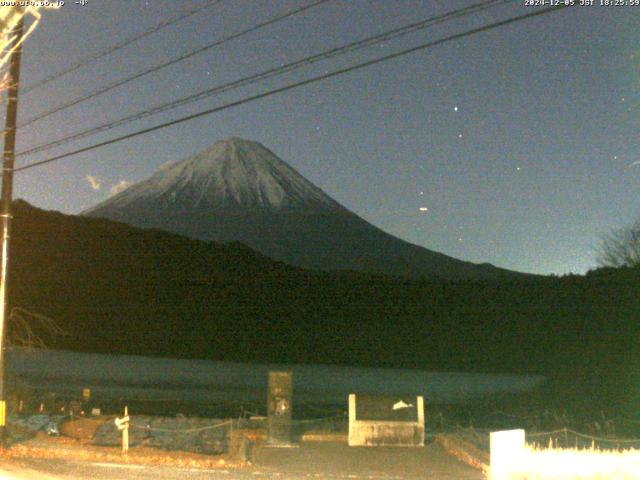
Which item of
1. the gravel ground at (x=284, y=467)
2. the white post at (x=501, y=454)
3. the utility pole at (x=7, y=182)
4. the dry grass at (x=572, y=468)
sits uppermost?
the utility pole at (x=7, y=182)

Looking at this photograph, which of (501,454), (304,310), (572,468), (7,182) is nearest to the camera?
(501,454)

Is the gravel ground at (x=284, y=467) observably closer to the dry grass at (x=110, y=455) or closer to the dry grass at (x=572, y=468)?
the dry grass at (x=110, y=455)

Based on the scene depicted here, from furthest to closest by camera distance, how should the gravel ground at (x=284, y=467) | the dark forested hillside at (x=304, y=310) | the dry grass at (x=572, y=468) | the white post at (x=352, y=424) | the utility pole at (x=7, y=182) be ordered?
the dark forested hillside at (x=304, y=310) < the white post at (x=352, y=424) < the utility pole at (x=7, y=182) < the gravel ground at (x=284, y=467) < the dry grass at (x=572, y=468)

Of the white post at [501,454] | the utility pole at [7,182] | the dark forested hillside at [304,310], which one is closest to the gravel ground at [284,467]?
the utility pole at [7,182]

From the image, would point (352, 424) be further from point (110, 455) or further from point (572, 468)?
point (572, 468)

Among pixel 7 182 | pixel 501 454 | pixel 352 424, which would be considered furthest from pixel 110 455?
Result: pixel 501 454

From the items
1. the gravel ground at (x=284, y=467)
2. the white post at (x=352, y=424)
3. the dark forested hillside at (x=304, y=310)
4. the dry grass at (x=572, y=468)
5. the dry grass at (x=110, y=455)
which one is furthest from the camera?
the dark forested hillside at (x=304, y=310)

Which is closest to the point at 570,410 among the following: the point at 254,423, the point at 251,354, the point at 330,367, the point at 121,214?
the point at 254,423

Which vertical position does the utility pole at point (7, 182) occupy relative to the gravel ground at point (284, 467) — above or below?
above

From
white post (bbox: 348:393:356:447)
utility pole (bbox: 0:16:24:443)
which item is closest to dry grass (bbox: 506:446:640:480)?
white post (bbox: 348:393:356:447)

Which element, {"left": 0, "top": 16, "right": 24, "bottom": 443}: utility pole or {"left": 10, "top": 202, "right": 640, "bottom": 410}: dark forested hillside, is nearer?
{"left": 0, "top": 16, "right": 24, "bottom": 443}: utility pole

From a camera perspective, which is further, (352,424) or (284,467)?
(352,424)

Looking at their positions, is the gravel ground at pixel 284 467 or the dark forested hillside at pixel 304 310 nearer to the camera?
the gravel ground at pixel 284 467

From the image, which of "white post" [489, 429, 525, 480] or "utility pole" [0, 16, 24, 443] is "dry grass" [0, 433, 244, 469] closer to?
"utility pole" [0, 16, 24, 443]
